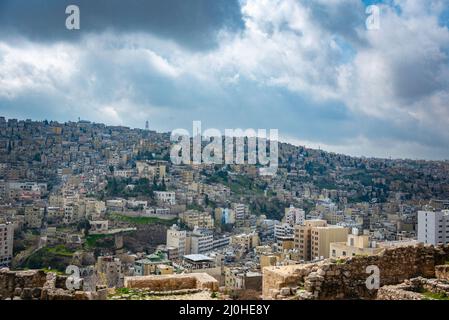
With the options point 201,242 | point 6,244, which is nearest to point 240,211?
point 201,242

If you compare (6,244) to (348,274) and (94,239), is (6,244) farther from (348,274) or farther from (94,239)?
(348,274)

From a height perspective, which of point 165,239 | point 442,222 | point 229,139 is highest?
point 229,139

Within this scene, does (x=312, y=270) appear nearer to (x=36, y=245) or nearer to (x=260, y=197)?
(x=36, y=245)

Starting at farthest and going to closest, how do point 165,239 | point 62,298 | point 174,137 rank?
point 174,137
point 165,239
point 62,298

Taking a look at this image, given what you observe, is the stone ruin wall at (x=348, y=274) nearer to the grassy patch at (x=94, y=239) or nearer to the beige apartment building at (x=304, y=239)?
the beige apartment building at (x=304, y=239)

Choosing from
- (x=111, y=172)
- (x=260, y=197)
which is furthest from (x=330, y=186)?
(x=111, y=172)

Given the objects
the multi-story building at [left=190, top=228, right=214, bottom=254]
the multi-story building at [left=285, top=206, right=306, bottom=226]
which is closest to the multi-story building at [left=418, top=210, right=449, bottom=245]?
the multi-story building at [left=190, top=228, right=214, bottom=254]

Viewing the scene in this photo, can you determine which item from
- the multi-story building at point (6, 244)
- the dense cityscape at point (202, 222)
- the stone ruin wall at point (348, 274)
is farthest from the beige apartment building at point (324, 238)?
the stone ruin wall at point (348, 274)

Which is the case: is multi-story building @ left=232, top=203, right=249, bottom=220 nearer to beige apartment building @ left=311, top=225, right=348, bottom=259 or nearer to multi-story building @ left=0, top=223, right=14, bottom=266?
beige apartment building @ left=311, top=225, right=348, bottom=259
